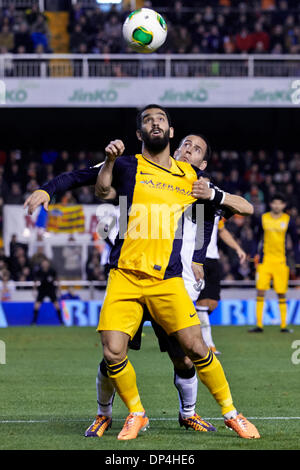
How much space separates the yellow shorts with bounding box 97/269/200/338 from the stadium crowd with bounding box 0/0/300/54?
1940cm

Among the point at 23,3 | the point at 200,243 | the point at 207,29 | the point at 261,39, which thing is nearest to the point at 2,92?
the point at 23,3

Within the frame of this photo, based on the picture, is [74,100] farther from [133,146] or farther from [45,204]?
[45,204]

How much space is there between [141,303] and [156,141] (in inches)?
44.6

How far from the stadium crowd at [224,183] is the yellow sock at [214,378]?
1471 centimetres

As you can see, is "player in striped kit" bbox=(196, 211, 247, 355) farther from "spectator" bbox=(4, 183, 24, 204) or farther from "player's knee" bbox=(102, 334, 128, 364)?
"spectator" bbox=(4, 183, 24, 204)

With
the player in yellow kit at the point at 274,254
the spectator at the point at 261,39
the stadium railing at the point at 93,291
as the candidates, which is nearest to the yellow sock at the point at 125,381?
the player in yellow kit at the point at 274,254

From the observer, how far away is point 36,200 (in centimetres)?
607

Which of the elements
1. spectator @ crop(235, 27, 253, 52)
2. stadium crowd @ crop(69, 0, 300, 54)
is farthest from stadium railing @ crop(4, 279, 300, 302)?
spectator @ crop(235, 27, 253, 52)

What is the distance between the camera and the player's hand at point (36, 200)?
19.7ft

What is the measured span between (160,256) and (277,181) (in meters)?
19.9

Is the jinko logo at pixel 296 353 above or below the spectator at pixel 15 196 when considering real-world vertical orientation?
below

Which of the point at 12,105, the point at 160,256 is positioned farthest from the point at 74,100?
the point at 160,256

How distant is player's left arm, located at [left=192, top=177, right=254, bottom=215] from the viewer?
6.43 m

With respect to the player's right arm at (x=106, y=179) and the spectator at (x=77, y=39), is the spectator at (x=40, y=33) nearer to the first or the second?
the spectator at (x=77, y=39)
